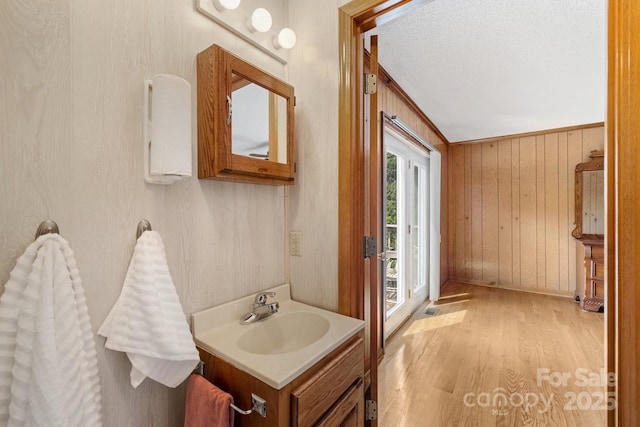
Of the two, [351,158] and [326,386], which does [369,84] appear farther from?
[326,386]

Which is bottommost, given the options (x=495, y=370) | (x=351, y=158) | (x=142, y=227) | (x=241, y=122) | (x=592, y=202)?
(x=495, y=370)

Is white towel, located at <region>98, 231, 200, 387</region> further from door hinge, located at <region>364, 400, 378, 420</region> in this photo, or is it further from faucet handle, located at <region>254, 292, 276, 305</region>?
door hinge, located at <region>364, 400, 378, 420</region>


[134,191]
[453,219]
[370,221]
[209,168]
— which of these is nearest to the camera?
[134,191]

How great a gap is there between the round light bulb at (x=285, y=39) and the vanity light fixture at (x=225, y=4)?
0.25 m

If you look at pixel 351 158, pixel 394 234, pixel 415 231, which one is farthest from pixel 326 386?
pixel 415 231

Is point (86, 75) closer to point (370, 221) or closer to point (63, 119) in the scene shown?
point (63, 119)

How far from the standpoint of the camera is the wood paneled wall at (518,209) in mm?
3826

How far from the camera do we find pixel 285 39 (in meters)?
1.35

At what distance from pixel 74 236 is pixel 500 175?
16.4 feet

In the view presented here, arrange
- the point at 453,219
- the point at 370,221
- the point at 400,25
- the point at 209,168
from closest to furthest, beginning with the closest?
the point at 209,168, the point at 370,221, the point at 400,25, the point at 453,219

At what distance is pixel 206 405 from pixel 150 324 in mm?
312

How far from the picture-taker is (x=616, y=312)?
75 centimetres

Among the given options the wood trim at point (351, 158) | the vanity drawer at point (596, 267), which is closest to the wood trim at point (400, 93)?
the wood trim at point (351, 158)

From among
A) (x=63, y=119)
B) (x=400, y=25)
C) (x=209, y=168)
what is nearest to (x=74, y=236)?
(x=63, y=119)
